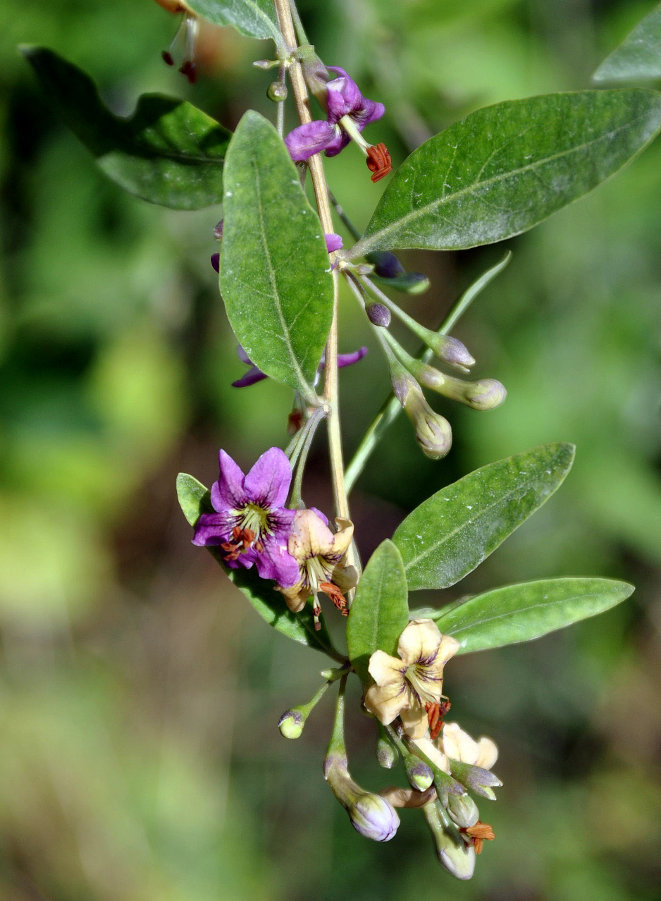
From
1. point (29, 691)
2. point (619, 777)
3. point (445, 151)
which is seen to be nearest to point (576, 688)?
point (619, 777)

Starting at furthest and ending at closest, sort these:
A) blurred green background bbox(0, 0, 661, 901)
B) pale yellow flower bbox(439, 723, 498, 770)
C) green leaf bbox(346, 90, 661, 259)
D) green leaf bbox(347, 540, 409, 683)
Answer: blurred green background bbox(0, 0, 661, 901) → pale yellow flower bbox(439, 723, 498, 770) → green leaf bbox(347, 540, 409, 683) → green leaf bbox(346, 90, 661, 259)

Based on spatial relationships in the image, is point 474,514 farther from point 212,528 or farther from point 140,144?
point 140,144

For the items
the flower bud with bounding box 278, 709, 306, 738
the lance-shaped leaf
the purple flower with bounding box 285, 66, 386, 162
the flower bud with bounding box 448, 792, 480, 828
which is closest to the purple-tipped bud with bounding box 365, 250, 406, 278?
the purple flower with bounding box 285, 66, 386, 162

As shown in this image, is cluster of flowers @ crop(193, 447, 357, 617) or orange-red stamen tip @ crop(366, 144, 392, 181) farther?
orange-red stamen tip @ crop(366, 144, 392, 181)

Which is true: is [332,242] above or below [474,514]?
above

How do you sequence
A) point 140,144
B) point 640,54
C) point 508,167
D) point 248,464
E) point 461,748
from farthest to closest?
point 248,464
point 140,144
point 461,748
point 640,54
point 508,167

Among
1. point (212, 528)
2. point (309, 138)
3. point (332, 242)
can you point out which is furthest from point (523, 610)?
point (309, 138)

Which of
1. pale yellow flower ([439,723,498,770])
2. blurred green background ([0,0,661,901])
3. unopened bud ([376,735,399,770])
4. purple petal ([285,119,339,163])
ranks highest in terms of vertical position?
purple petal ([285,119,339,163])

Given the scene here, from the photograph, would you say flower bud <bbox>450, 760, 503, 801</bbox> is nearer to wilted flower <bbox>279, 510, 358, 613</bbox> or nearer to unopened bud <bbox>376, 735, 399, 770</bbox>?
unopened bud <bbox>376, 735, 399, 770</bbox>
